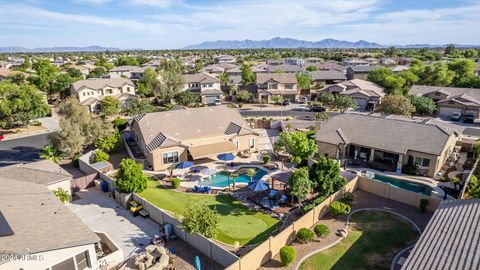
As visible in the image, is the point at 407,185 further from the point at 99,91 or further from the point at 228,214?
the point at 99,91

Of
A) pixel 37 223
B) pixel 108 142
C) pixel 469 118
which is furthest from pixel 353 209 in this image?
pixel 469 118

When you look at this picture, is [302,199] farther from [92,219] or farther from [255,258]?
[92,219]

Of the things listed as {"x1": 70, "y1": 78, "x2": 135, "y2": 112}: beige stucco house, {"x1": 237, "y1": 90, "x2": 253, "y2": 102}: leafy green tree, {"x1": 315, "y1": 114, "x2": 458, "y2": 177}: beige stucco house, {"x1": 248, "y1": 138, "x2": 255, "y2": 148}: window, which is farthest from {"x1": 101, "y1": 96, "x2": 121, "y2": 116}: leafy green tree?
{"x1": 315, "y1": 114, "x2": 458, "y2": 177}: beige stucco house

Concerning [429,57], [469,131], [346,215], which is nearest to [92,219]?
[346,215]

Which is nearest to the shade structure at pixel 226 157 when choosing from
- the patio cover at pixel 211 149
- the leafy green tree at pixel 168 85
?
the patio cover at pixel 211 149

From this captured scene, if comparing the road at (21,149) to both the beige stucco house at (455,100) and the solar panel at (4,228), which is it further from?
the beige stucco house at (455,100)

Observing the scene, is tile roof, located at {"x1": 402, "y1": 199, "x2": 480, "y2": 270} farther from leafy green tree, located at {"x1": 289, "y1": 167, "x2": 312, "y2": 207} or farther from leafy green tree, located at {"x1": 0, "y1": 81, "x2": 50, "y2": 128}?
leafy green tree, located at {"x1": 0, "y1": 81, "x2": 50, "y2": 128}
